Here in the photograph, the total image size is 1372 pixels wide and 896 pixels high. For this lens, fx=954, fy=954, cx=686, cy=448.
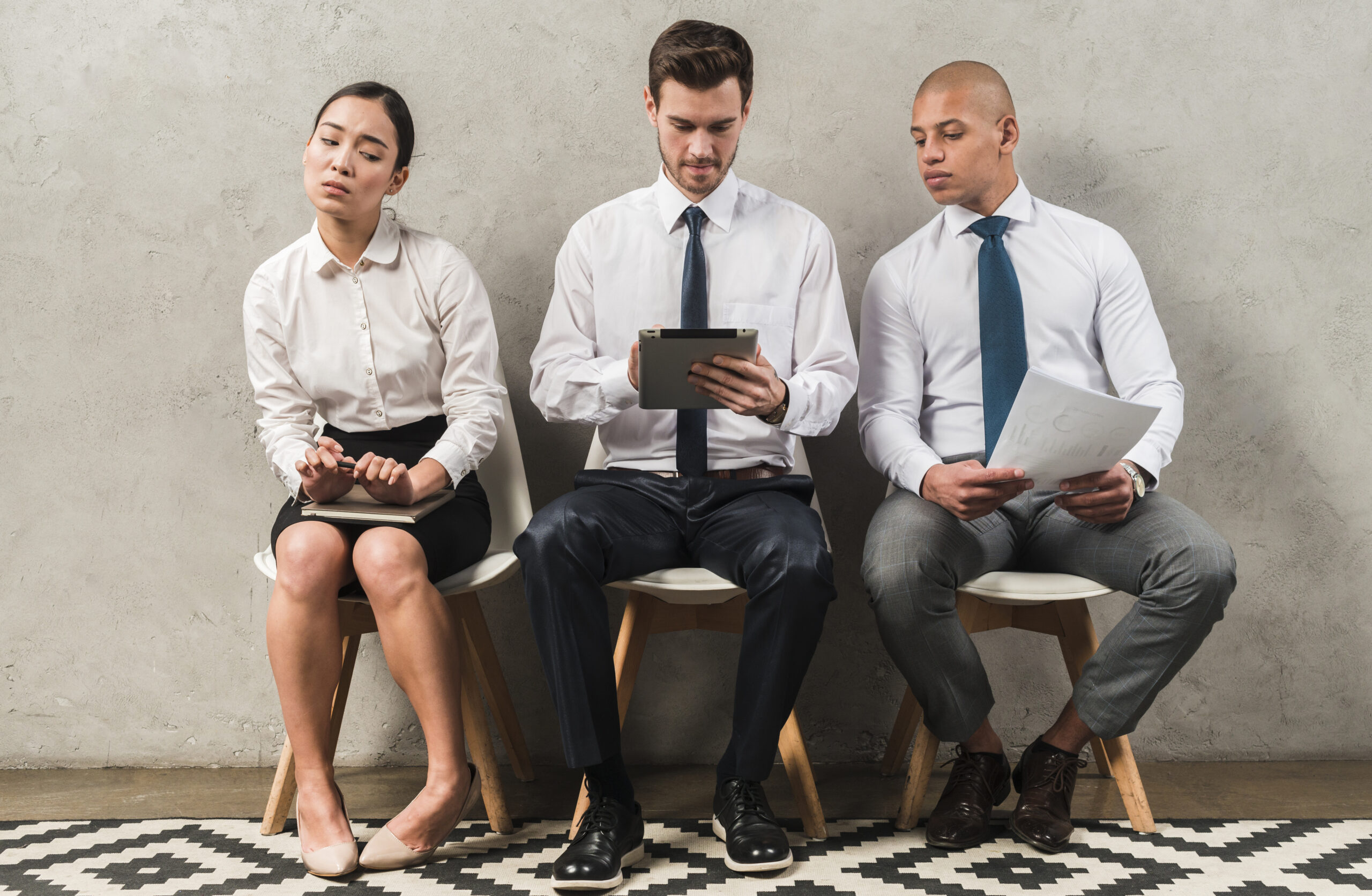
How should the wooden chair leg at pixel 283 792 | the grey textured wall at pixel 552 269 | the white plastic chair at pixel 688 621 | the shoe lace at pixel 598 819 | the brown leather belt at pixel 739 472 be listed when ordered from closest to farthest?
the shoe lace at pixel 598 819, the white plastic chair at pixel 688 621, the wooden chair leg at pixel 283 792, the brown leather belt at pixel 739 472, the grey textured wall at pixel 552 269

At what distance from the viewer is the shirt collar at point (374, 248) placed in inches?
75.9

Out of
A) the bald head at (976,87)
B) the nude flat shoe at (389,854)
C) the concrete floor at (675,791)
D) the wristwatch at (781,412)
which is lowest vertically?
the concrete floor at (675,791)

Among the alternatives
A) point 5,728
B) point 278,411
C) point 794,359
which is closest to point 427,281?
point 278,411

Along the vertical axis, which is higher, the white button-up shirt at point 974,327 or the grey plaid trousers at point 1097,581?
the white button-up shirt at point 974,327

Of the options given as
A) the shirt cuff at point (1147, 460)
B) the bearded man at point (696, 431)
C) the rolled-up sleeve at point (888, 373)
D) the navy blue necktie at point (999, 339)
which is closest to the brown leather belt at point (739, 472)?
the bearded man at point (696, 431)

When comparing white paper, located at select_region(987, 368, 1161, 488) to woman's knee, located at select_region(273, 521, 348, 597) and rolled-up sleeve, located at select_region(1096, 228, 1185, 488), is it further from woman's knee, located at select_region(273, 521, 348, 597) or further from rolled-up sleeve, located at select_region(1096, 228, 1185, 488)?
woman's knee, located at select_region(273, 521, 348, 597)

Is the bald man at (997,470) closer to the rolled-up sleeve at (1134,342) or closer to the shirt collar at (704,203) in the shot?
the rolled-up sleeve at (1134,342)

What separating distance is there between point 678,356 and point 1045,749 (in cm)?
101

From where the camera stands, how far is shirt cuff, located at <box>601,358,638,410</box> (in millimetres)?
1825

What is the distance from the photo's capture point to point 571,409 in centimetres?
189

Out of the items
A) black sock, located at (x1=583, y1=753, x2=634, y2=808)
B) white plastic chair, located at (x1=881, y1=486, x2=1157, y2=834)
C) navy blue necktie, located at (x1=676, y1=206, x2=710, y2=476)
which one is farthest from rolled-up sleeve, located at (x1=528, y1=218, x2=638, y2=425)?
white plastic chair, located at (x1=881, y1=486, x2=1157, y2=834)

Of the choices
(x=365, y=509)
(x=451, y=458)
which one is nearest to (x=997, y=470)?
(x=451, y=458)

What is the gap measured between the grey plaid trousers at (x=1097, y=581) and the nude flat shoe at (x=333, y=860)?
995mm

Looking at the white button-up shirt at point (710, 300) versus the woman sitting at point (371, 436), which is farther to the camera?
the white button-up shirt at point (710, 300)
